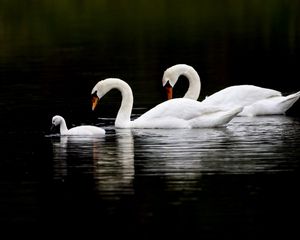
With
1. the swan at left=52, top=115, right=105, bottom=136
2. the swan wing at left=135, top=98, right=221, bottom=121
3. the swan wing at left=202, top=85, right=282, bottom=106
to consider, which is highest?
the swan wing at left=202, top=85, right=282, bottom=106

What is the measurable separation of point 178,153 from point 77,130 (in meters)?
2.97

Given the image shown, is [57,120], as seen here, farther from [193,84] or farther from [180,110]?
[193,84]

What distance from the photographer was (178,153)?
63.5 ft

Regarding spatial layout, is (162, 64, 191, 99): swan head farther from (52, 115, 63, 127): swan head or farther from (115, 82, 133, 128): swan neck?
(52, 115, 63, 127): swan head

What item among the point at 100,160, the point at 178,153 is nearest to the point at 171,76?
the point at 178,153

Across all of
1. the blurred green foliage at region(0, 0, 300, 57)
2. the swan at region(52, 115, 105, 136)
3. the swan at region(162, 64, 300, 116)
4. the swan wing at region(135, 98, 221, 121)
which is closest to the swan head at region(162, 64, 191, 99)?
the swan at region(162, 64, 300, 116)

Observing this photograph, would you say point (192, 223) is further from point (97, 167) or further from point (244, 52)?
point (244, 52)

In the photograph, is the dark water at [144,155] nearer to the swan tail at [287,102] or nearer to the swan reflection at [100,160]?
the swan reflection at [100,160]

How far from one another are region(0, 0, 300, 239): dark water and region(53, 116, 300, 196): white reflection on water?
15 mm

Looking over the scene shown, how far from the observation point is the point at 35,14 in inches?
2360

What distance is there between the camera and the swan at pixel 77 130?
2177 centimetres

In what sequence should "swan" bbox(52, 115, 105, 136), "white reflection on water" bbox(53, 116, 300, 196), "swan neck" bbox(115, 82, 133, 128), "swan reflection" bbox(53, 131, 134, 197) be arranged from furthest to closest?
"swan neck" bbox(115, 82, 133, 128), "swan" bbox(52, 115, 105, 136), "white reflection on water" bbox(53, 116, 300, 196), "swan reflection" bbox(53, 131, 134, 197)

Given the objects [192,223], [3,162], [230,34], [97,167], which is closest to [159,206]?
[192,223]

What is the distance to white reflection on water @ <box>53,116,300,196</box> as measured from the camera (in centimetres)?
1769
